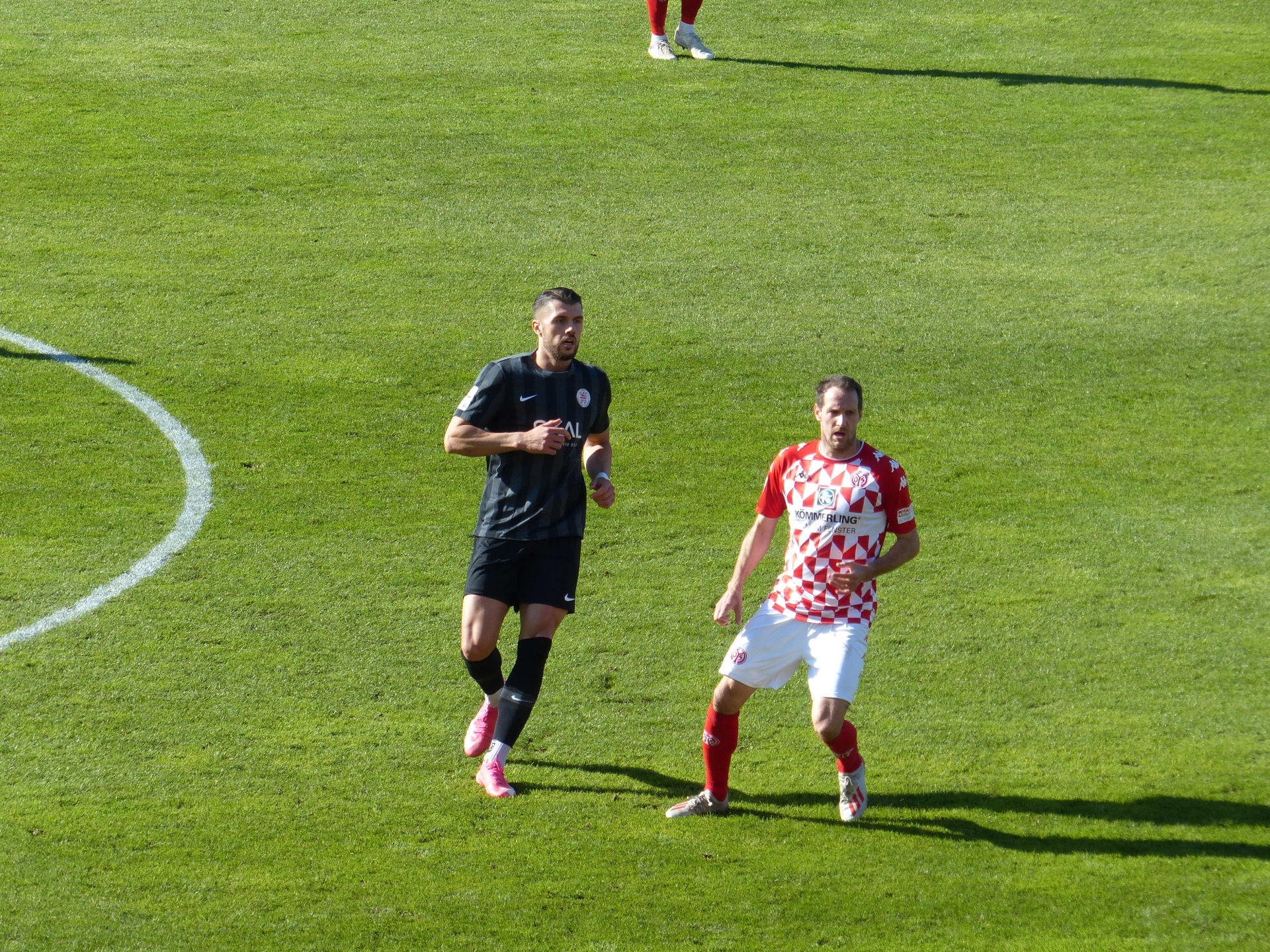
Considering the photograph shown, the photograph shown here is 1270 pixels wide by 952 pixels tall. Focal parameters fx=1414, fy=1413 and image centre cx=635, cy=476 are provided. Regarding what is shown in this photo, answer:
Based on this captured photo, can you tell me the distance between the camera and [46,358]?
11352mm

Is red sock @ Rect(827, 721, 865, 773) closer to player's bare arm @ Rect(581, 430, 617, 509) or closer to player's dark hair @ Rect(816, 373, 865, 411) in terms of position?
player's dark hair @ Rect(816, 373, 865, 411)

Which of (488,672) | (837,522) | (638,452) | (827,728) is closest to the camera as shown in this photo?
(827,728)

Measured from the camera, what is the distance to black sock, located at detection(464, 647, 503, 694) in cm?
668

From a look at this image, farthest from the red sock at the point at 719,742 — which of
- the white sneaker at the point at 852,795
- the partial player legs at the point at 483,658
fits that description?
the partial player legs at the point at 483,658

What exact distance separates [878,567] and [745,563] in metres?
0.60

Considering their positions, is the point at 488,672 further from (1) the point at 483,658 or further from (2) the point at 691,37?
(2) the point at 691,37

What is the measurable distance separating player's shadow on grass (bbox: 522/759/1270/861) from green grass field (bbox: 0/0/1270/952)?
0.03m

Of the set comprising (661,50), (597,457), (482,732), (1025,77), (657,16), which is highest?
(657,16)

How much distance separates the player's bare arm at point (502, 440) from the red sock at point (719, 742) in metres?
1.36

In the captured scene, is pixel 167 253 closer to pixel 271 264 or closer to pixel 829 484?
pixel 271 264

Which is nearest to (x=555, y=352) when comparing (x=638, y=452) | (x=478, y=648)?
(x=478, y=648)

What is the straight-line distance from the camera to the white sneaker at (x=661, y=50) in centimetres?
1794

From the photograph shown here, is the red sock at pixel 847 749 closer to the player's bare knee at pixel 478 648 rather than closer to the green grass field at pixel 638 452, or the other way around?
the green grass field at pixel 638 452

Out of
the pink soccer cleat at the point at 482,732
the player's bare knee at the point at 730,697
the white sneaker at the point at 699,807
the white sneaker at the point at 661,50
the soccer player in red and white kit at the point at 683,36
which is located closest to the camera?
the player's bare knee at the point at 730,697
